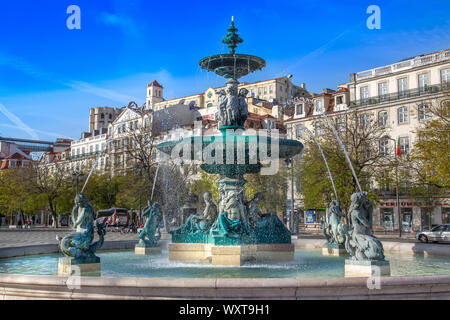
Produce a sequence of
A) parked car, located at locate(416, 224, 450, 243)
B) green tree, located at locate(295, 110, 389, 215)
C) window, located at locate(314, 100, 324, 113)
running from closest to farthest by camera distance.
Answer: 1. parked car, located at locate(416, 224, 450, 243)
2. green tree, located at locate(295, 110, 389, 215)
3. window, located at locate(314, 100, 324, 113)

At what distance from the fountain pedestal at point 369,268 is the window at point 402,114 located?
38.6 m

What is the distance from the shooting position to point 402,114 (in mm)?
44156

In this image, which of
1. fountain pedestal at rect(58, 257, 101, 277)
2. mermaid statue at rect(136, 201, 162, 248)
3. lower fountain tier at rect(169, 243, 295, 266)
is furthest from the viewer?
mermaid statue at rect(136, 201, 162, 248)

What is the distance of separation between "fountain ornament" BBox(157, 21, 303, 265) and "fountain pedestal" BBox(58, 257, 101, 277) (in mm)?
3368

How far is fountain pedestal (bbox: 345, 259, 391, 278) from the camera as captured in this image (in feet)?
26.4

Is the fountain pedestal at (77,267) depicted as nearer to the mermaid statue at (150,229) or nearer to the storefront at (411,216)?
the mermaid statue at (150,229)

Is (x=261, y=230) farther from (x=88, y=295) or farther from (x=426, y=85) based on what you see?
(x=426, y=85)

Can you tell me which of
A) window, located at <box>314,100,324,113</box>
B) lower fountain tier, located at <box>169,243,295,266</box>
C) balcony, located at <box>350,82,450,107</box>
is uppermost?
window, located at <box>314,100,324,113</box>

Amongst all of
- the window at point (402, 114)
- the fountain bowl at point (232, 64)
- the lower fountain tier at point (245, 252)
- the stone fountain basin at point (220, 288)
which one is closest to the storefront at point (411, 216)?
the window at point (402, 114)

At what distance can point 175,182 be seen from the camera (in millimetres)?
38188

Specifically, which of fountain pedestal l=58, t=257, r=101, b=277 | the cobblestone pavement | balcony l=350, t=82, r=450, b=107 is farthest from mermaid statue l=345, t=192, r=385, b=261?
balcony l=350, t=82, r=450, b=107

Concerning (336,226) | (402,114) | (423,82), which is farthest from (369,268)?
(402,114)

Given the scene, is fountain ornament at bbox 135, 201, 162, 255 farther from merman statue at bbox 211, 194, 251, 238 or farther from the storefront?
the storefront
